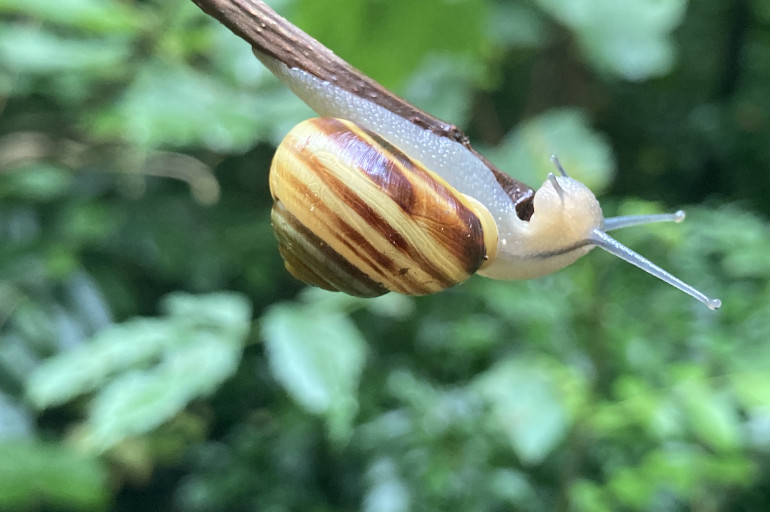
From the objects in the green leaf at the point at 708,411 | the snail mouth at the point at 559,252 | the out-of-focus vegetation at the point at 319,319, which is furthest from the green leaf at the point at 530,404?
the snail mouth at the point at 559,252

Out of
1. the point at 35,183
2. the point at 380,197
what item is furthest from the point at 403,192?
the point at 35,183

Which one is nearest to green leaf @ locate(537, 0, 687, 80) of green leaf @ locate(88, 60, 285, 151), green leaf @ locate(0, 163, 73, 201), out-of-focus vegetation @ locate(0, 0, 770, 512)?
out-of-focus vegetation @ locate(0, 0, 770, 512)

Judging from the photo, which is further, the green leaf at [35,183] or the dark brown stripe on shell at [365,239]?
the green leaf at [35,183]

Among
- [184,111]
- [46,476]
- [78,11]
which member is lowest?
[46,476]

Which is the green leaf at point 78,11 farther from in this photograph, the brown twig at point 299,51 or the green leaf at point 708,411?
the green leaf at point 708,411

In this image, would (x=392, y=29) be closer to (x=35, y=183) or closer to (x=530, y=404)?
(x=530, y=404)

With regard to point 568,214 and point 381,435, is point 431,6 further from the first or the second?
point 381,435

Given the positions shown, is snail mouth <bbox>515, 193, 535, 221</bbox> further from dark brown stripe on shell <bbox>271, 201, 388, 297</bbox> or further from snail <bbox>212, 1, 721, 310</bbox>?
dark brown stripe on shell <bbox>271, 201, 388, 297</bbox>
